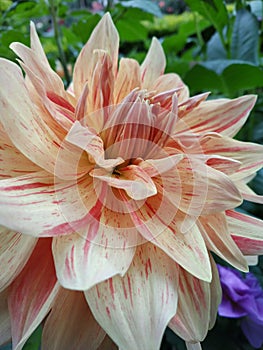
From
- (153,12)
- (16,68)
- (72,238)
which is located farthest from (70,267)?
(153,12)

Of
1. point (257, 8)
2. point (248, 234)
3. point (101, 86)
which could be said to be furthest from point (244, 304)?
point (257, 8)

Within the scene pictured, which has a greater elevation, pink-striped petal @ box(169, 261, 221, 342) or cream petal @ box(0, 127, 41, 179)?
cream petal @ box(0, 127, 41, 179)

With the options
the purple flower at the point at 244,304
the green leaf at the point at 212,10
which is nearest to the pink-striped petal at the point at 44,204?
the purple flower at the point at 244,304

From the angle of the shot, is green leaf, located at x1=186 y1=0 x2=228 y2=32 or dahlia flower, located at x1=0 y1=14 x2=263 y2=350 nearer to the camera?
dahlia flower, located at x1=0 y1=14 x2=263 y2=350

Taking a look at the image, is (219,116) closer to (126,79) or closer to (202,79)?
(126,79)

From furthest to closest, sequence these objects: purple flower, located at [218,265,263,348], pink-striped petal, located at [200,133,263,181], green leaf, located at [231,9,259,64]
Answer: green leaf, located at [231,9,259,64], purple flower, located at [218,265,263,348], pink-striped petal, located at [200,133,263,181]

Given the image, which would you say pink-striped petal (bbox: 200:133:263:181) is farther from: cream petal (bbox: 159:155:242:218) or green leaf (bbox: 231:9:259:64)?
green leaf (bbox: 231:9:259:64)

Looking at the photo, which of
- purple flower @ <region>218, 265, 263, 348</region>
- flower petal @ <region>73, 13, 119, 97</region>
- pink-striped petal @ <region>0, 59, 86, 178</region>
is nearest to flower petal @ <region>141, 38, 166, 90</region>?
flower petal @ <region>73, 13, 119, 97</region>
